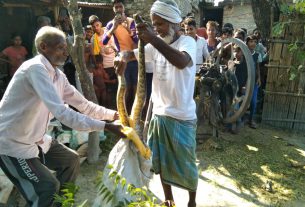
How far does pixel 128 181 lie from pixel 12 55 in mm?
5170

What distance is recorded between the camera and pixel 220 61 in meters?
5.68

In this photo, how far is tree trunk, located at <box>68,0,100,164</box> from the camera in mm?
4211

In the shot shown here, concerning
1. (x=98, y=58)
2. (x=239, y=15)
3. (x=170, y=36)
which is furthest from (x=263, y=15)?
(x=170, y=36)

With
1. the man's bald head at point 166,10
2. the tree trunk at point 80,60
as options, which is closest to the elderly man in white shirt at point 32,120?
the man's bald head at point 166,10

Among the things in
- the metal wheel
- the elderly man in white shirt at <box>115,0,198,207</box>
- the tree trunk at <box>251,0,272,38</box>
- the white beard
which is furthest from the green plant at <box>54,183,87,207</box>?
the tree trunk at <box>251,0,272,38</box>

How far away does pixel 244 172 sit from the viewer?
180 inches

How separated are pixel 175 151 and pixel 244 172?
2009mm

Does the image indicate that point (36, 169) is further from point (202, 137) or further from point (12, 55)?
point (12, 55)

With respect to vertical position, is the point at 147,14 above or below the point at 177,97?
above

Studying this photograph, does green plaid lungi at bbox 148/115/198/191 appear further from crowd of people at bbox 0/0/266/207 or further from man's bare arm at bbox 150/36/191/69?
man's bare arm at bbox 150/36/191/69

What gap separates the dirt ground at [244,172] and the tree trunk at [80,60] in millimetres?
222

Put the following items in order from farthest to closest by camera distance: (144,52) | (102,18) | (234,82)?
1. (102,18)
2. (234,82)
3. (144,52)

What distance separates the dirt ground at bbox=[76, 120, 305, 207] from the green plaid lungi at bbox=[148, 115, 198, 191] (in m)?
0.74

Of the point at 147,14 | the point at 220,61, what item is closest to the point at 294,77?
the point at 220,61
